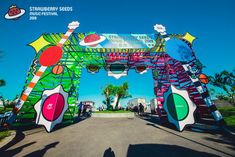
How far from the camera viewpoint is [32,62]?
11.0 metres

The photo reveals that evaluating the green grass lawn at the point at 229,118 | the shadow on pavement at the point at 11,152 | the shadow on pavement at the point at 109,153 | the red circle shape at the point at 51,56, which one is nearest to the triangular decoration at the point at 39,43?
the red circle shape at the point at 51,56

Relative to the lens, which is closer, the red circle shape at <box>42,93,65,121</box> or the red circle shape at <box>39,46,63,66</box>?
the red circle shape at <box>42,93,65,121</box>

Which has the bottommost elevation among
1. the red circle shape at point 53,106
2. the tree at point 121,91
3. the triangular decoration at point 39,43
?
the red circle shape at point 53,106

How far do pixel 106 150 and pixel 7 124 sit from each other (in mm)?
6601

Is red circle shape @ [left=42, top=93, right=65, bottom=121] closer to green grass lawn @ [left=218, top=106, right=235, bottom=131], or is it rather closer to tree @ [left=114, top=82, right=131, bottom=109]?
green grass lawn @ [left=218, top=106, right=235, bottom=131]

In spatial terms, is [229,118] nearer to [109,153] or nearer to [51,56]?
[109,153]

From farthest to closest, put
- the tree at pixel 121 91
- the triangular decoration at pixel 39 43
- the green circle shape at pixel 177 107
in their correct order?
the tree at pixel 121 91 → the triangular decoration at pixel 39 43 → the green circle shape at pixel 177 107

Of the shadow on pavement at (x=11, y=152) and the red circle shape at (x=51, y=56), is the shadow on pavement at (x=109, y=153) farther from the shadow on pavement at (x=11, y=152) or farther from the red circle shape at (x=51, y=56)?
the red circle shape at (x=51, y=56)

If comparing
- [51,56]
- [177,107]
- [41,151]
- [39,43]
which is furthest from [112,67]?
[41,151]

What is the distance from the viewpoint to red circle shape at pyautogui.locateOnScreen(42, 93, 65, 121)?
681 cm

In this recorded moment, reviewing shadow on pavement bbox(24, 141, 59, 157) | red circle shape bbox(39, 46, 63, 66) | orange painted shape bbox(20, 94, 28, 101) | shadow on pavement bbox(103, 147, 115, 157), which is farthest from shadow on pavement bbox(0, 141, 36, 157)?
red circle shape bbox(39, 46, 63, 66)

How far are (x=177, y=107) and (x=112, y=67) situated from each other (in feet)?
26.8

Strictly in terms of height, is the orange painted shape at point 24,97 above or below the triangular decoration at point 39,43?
below

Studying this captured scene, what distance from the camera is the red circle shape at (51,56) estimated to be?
9.54m
